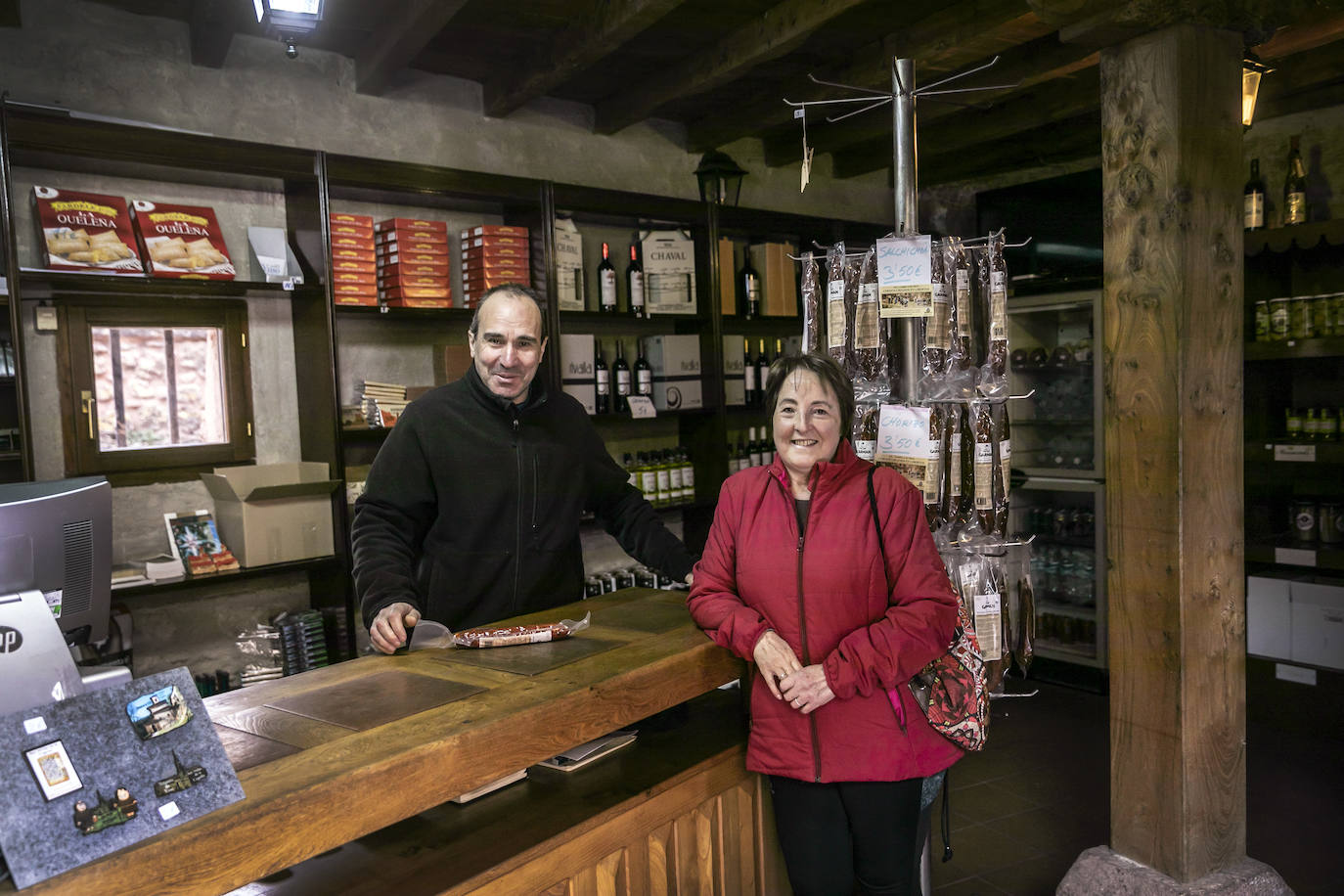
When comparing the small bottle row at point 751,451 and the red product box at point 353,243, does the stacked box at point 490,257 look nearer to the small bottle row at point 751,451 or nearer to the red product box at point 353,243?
the red product box at point 353,243

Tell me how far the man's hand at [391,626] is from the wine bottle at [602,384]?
262 centimetres

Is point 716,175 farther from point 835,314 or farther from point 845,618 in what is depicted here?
point 845,618

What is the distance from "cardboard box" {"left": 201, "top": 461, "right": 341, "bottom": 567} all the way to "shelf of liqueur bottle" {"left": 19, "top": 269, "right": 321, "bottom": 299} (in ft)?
2.15

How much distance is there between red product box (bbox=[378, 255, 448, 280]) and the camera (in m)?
3.82

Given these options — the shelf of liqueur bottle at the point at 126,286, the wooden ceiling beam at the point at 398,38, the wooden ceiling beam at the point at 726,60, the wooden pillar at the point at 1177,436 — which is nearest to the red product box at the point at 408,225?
the shelf of liqueur bottle at the point at 126,286

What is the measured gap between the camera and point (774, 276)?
5.24 m

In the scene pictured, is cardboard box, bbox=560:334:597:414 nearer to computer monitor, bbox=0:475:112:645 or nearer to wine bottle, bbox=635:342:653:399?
wine bottle, bbox=635:342:653:399

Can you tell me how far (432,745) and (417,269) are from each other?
287 cm

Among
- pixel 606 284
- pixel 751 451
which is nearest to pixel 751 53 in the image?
pixel 606 284

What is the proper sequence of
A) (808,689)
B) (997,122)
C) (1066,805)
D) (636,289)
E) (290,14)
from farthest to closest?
1. (997,122)
2. (636,289)
3. (1066,805)
4. (290,14)
5. (808,689)

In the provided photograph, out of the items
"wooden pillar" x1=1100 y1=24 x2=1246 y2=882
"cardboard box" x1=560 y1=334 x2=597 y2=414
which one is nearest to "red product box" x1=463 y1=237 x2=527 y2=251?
"cardboard box" x1=560 y1=334 x2=597 y2=414

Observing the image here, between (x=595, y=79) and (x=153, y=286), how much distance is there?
2.19 metres

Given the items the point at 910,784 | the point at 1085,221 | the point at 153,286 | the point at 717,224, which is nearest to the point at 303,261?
the point at 153,286

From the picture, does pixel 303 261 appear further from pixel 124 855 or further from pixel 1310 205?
pixel 1310 205
